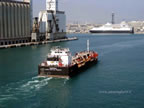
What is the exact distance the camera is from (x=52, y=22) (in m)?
91.4

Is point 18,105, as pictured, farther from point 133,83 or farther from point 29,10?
point 29,10

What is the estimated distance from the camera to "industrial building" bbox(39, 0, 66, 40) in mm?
85963

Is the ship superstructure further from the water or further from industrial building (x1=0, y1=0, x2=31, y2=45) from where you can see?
industrial building (x1=0, y1=0, x2=31, y2=45)

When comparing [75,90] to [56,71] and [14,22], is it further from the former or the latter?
[14,22]

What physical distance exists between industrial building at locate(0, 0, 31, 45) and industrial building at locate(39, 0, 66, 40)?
25.9 feet

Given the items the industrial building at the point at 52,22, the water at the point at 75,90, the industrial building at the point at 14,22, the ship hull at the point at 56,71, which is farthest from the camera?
the industrial building at the point at 52,22

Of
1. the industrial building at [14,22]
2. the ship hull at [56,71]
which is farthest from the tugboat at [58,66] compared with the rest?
the industrial building at [14,22]

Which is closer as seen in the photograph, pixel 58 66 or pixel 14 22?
pixel 58 66

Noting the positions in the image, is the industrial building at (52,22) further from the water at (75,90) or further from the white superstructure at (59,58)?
the water at (75,90)

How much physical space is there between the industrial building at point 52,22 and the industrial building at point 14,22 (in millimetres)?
7882

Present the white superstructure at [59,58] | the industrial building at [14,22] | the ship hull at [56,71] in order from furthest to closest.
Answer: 1. the industrial building at [14,22]
2. the white superstructure at [59,58]
3. the ship hull at [56,71]

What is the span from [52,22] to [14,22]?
2329cm

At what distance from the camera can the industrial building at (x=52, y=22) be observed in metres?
86.0

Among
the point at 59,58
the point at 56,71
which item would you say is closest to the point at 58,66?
the point at 56,71
